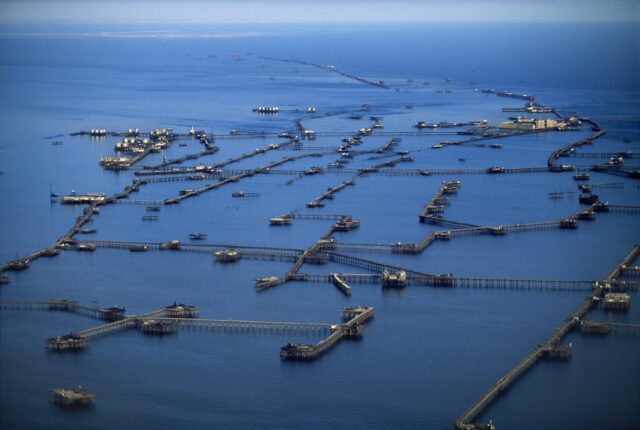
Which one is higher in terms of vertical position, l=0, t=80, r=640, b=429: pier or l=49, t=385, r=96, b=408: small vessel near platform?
l=0, t=80, r=640, b=429: pier

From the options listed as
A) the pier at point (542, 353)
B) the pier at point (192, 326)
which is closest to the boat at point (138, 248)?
the pier at point (192, 326)

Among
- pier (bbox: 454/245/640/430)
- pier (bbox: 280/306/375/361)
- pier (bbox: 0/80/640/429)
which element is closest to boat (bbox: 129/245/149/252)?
pier (bbox: 0/80/640/429)

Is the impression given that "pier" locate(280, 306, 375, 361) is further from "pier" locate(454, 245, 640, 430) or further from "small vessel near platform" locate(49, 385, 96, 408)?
"small vessel near platform" locate(49, 385, 96, 408)

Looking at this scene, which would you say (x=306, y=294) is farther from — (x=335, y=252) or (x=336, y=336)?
(x=335, y=252)

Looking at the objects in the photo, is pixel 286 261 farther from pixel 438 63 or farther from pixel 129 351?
pixel 438 63

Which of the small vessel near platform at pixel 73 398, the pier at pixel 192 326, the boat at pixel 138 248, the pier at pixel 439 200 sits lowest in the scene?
the small vessel near platform at pixel 73 398

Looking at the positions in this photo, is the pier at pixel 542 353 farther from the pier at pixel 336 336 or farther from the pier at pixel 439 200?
the pier at pixel 439 200

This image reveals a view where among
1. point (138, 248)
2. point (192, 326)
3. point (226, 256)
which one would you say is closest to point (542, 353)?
point (192, 326)

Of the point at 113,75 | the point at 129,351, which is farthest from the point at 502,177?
the point at 113,75
